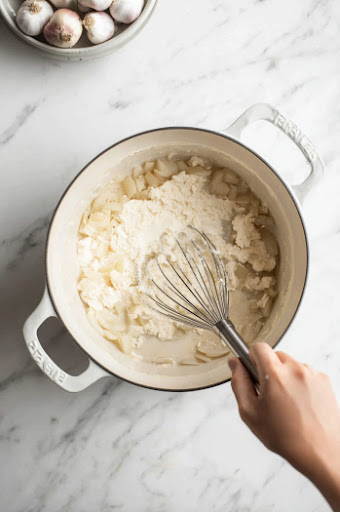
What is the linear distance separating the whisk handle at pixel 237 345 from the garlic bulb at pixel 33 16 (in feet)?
2.26

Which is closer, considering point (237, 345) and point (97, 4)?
point (237, 345)

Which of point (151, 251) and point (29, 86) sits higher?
point (29, 86)

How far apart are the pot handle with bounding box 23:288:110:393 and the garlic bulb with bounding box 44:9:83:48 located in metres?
0.50

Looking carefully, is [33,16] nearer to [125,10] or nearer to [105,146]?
[125,10]

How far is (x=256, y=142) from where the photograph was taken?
3.80 ft

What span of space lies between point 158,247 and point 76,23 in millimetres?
478

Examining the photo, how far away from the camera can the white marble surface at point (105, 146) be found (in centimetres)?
116

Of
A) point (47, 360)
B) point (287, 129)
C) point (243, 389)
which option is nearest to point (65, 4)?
point (287, 129)

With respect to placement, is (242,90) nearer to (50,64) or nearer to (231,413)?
(50,64)

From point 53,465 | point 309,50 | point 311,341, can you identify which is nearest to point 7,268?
point 53,465

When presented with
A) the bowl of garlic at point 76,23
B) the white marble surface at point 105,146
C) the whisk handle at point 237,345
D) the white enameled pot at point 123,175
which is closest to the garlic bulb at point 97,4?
the bowl of garlic at point 76,23

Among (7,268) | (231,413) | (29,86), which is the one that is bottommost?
(231,413)

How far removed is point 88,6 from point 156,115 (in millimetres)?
254

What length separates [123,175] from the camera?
1.16 metres
